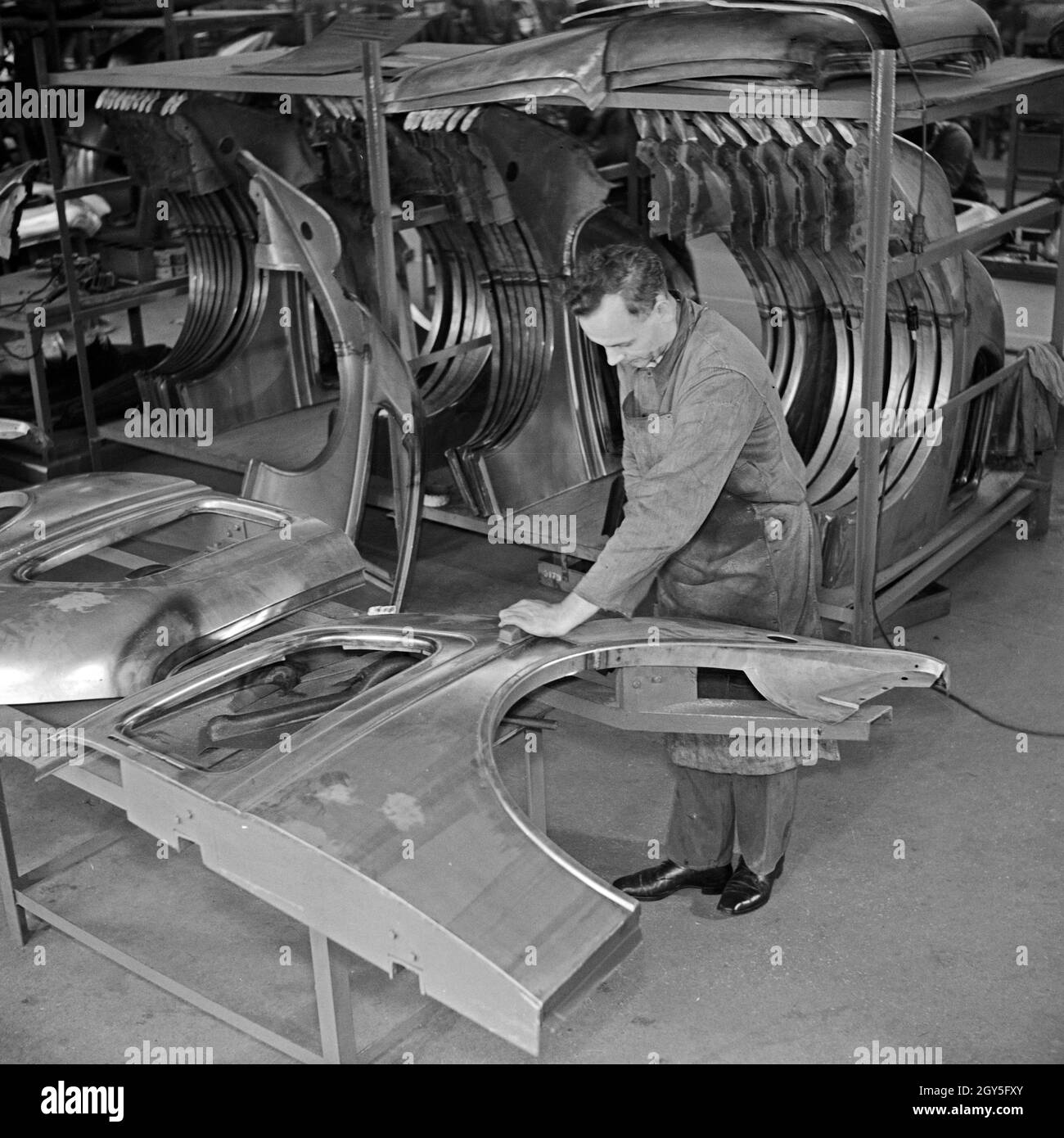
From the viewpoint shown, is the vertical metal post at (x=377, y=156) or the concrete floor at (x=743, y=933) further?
the vertical metal post at (x=377, y=156)

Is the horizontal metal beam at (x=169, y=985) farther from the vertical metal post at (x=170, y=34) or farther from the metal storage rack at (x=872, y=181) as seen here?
the vertical metal post at (x=170, y=34)

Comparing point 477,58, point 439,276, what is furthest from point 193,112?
point 477,58

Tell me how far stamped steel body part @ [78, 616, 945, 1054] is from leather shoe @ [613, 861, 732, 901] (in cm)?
52

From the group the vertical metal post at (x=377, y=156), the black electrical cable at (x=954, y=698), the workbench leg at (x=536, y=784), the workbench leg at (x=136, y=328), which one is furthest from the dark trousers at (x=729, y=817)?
the workbench leg at (x=136, y=328)

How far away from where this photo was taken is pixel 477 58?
3.85 metres

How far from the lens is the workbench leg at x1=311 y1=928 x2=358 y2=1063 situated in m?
2.20

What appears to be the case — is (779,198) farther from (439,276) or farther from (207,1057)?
(207,1057)

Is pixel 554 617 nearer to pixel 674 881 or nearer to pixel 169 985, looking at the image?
pixel 674 881

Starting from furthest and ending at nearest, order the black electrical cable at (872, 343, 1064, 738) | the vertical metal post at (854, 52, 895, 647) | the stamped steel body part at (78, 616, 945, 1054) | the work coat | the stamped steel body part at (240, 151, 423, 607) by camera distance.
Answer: the stamped steel body part at (240, 151, 423, 607), the black electrical cable at (872, 343, 1064, 738), the vertical metal post at (854, 52, 895, 647), the work coat, the stamped steel body part at (78, 616, 945, 1054)

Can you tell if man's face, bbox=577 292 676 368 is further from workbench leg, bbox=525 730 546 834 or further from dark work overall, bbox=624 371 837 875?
workbench leg, bbox=525 730 546 834

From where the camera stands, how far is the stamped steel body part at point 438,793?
1.84m

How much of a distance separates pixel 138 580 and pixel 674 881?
124 centimetres

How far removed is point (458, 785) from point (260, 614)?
0.81 m

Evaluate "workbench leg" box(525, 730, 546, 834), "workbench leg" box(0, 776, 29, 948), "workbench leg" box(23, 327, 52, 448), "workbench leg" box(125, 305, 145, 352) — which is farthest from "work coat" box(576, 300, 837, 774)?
"workbench leg" box(125, 305, 145, 352)
